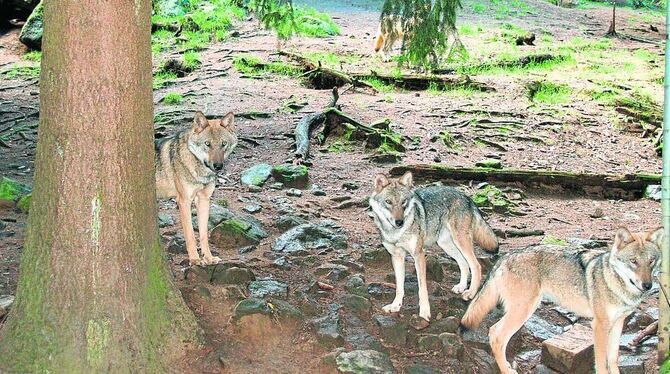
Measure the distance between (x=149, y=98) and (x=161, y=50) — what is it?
1782 cm

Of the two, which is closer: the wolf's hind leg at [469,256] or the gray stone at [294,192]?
the wolf's hind leg at [469,256]

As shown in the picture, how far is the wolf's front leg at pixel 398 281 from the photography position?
23.8ft

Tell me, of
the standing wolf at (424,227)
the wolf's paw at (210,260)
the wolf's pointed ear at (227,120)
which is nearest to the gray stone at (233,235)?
the wolf's paw at (210,260)

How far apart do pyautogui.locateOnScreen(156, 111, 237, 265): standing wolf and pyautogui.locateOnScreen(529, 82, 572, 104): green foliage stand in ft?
38.1

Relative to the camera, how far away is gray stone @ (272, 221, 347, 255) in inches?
340

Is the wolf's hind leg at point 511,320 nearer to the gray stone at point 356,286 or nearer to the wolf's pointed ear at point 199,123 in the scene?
the gray stone at point 356,286

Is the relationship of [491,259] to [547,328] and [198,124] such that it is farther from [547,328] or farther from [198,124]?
[198,124]

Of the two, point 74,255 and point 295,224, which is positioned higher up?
point 74,255

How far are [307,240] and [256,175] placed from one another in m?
2.99

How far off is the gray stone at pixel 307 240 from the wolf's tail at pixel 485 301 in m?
2.48

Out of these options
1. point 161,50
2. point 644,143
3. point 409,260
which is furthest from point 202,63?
point 409,260

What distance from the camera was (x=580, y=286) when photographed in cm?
643

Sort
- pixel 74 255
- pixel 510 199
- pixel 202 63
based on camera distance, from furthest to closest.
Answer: pixel 202 63 → pixel 510 199 → pixel 74 255

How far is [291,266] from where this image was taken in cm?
815
